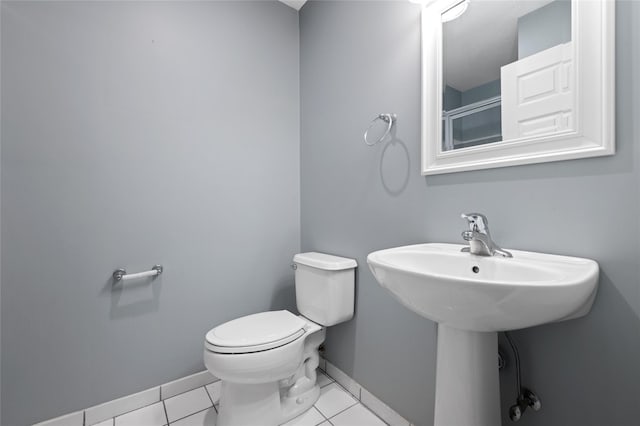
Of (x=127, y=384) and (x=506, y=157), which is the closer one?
(x=506, y=157)

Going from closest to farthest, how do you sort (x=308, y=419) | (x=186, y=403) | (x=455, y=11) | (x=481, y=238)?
(x=481, y=238), (x=455, y=11), (x=308, y=419), (x=186, y=403)

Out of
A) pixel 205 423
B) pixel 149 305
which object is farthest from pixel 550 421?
pixel 149 305

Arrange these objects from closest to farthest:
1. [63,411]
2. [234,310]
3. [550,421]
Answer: [550,421] → [63,411] → [234,310]

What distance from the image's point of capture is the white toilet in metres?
1.08

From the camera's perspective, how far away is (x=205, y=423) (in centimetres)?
125

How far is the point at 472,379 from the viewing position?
754mm

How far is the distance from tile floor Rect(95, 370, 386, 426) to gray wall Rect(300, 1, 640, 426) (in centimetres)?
13

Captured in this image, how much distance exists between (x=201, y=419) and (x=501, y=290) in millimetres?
1435

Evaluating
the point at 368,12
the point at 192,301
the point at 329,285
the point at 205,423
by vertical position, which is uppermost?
the point at 368,12

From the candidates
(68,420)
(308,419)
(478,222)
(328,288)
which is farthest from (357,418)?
(68,420)

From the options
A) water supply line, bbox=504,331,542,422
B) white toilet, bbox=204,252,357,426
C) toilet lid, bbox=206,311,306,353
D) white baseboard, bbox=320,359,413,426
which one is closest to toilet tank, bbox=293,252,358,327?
white toilet, bbox=204,252,357,426

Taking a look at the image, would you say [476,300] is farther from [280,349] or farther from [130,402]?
[130,402]

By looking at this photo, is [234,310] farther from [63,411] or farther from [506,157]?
[506,157]

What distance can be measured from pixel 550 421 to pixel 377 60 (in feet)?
4.85
